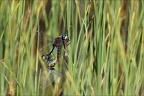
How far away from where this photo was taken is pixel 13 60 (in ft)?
5.44

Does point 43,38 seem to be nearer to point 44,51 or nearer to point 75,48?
point 44,51

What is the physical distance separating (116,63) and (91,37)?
189 mm

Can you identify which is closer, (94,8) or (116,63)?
(94,8)

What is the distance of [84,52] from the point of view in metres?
1.63

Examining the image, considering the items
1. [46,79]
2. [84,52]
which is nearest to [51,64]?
[46,79]

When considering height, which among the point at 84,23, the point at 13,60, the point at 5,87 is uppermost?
the point at 84,23

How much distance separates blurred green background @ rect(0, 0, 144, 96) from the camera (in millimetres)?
1609

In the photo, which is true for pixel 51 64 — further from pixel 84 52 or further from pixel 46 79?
pixel 84 52

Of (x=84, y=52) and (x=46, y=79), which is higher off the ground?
(x=84, y=52)

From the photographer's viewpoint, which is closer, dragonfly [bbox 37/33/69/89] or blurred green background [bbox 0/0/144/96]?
blurred green background [bbox 0/0/144/96]

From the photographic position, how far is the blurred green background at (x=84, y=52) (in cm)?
161

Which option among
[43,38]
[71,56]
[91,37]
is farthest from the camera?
[43,38]

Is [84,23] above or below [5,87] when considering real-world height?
above

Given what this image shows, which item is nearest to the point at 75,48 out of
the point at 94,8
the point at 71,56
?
the point at 71,56
